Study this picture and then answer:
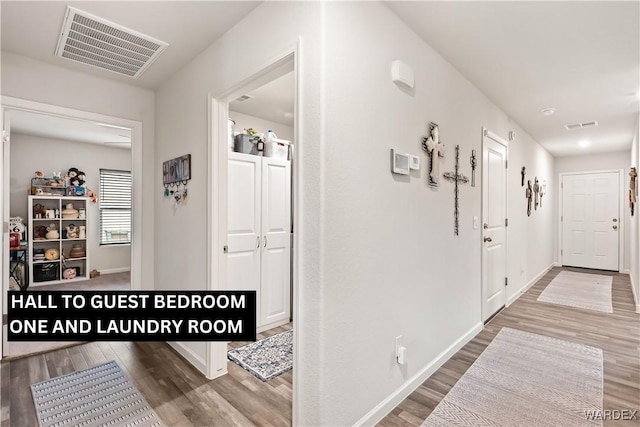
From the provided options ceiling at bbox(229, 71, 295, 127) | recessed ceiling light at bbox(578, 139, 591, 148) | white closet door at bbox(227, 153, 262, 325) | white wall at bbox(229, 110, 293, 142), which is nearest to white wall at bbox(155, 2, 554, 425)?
white closet door at bbox(227, 153, 262, 325)

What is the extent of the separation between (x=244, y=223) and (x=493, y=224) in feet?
8.45

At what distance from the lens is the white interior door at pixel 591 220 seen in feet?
20.3

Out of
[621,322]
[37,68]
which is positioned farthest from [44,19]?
[621,322]

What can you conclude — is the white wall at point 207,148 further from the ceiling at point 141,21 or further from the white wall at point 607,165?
the white wall at point 607,165

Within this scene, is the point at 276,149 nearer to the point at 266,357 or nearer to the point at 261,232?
the point at 261,232

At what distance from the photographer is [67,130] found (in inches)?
195

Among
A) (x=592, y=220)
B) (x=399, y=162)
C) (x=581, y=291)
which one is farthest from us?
(x=592, y=220)

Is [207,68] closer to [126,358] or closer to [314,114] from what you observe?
[314,114]

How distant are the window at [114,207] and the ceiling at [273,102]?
12.8ft

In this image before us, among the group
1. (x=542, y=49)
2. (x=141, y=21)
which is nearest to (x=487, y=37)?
(x=542, y=49)

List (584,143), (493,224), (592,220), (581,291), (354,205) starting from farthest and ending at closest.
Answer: (592,220)
(584,143)
(581,291)
(493,224)
(354,205)

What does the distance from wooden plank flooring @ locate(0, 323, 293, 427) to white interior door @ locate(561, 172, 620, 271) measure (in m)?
6.87

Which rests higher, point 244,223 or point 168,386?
point 244,223

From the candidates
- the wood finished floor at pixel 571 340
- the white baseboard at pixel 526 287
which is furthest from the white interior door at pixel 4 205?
the white baseboard at pixel 526 287
